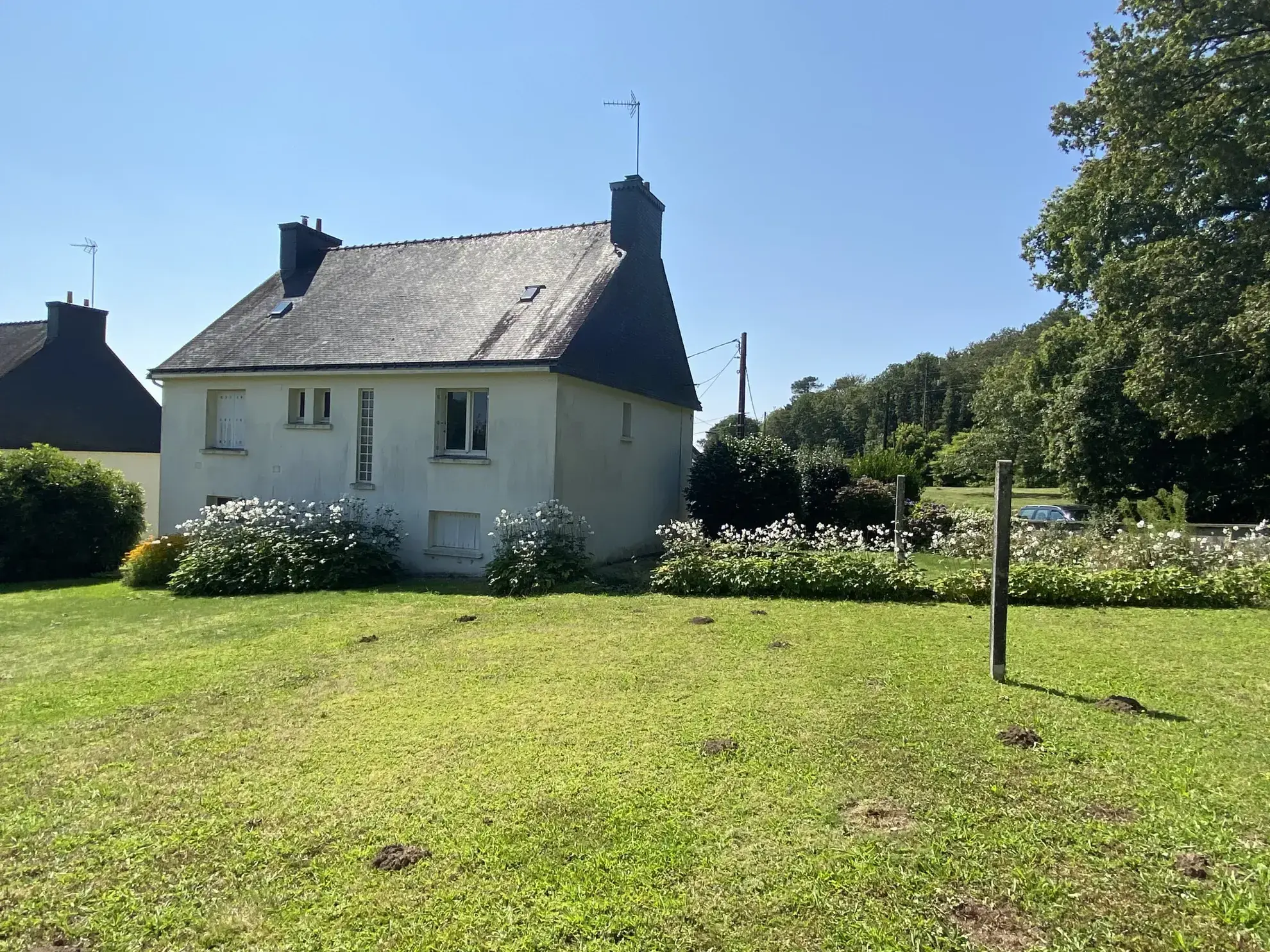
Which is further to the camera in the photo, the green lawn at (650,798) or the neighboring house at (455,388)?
the neighboring house at (455,388)

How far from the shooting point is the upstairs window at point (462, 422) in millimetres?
14172

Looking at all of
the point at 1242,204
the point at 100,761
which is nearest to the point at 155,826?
the point at 100,761

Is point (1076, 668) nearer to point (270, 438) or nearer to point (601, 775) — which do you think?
point (601, 775)

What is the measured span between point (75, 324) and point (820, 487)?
25.8 m

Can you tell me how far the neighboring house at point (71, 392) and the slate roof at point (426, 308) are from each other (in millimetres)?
7925

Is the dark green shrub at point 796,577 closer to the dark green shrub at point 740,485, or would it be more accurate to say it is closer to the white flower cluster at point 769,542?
the white flower cluster at point 769,542

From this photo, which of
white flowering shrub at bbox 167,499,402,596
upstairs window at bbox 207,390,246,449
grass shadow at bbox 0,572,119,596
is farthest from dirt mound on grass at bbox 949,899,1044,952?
upstairs window at bbox 207,390,246,449

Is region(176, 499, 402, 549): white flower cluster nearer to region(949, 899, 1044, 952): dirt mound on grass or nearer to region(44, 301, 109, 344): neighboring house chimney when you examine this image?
region(949, 899, 1044, 952): dirt mound on grass

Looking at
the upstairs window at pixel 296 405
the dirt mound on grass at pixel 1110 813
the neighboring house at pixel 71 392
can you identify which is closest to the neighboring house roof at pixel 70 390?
the neighboring house at pixel 71 392

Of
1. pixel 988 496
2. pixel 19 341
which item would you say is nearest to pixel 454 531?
pixel 19 341

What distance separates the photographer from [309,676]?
6.68m

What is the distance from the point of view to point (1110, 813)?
3541 mm

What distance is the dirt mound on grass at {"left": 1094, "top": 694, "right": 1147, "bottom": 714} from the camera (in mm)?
4977

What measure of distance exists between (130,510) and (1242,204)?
26742 millimetres
